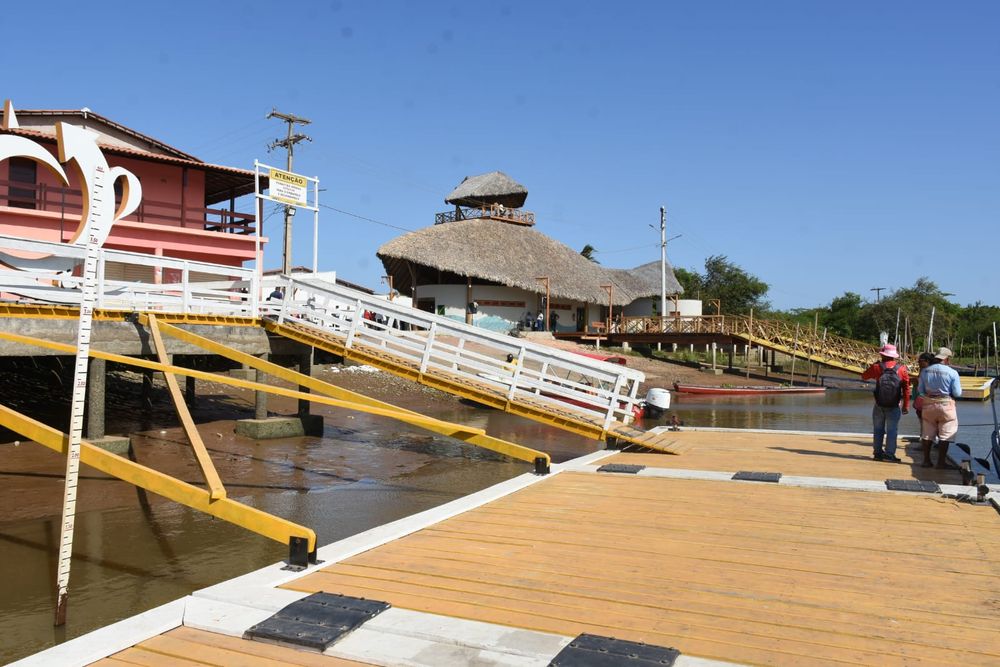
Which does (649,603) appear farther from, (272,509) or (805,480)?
(272,509)

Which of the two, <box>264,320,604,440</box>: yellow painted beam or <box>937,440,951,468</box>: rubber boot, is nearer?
<box>937,440,951,468</box>: rubber boot

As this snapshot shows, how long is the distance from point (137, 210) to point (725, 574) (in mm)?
21453

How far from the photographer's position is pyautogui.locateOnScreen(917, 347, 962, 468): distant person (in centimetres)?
911

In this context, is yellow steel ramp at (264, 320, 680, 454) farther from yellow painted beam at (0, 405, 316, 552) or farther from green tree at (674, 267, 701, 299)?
green tree at (674, 267, 701, 299)

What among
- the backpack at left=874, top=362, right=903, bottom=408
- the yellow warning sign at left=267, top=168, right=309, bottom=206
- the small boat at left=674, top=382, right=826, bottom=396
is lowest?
the small boat at left=674, top=382, right=826, bottom=396

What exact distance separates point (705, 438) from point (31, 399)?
13.3 m

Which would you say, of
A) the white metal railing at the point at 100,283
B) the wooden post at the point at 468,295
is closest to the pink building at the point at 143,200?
the white metal railing at the point at 100,283

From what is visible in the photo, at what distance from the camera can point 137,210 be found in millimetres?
21844

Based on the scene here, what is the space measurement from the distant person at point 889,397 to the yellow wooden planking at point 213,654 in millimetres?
8560

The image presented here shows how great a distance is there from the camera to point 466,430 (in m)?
9.55

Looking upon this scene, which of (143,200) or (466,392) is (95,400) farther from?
(143,200)

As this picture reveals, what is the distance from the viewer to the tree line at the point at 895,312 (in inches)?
2766

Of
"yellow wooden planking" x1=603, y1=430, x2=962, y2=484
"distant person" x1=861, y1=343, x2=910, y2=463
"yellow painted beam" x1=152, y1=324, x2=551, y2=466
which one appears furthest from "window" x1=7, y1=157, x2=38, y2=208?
"distant person" x1=861, y1=343, x2=910, y2=463

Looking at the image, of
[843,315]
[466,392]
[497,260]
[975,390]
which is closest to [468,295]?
[497,260]
